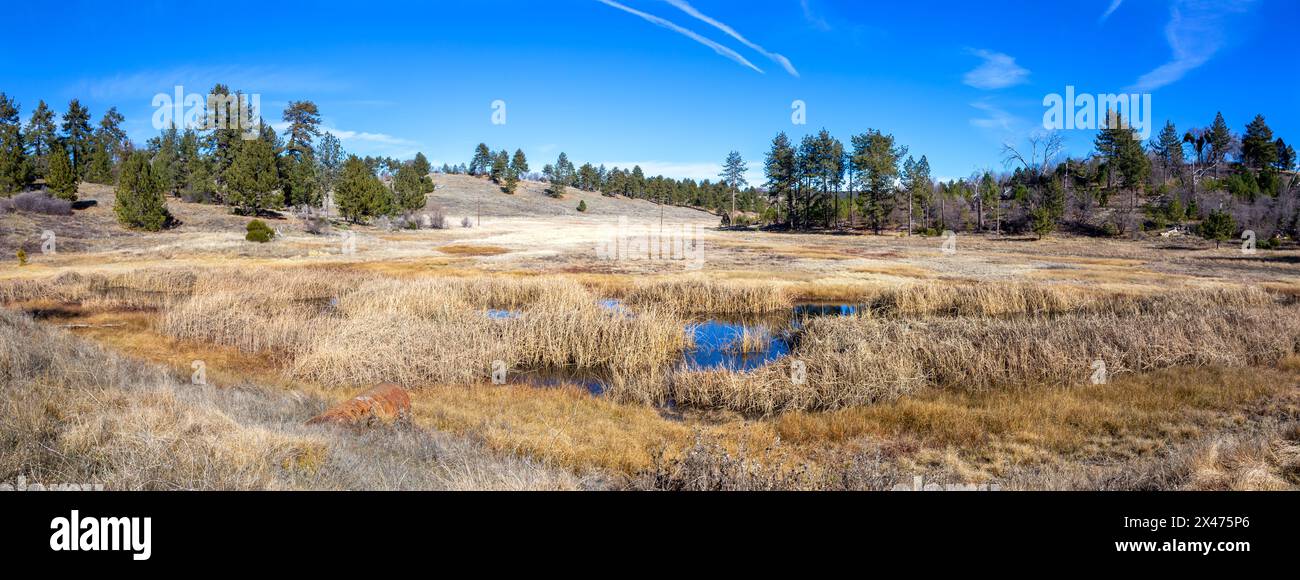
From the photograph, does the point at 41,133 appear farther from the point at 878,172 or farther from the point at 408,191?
the point at 878,172

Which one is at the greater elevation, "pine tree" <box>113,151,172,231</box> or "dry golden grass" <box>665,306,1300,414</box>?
"pine tree" <box>113,151,172,231</box>

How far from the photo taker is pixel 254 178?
5978 cm

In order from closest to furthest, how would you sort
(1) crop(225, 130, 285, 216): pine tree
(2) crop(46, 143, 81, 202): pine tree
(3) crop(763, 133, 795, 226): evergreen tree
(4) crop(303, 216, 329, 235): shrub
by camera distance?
(2) crop(46, 143, 81, 202): pine tree < (4) crop(303, 216, 329, 235): shrub < (1) crop(225, 130, 285, 216): pine tree < (3) crop(763, 133, 795, 226): evergreen tree

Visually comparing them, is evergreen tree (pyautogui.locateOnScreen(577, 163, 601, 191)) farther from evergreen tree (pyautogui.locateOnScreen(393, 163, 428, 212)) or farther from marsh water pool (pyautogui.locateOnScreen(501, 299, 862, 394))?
marsh water pool (pyautogui.locateOnScreen(501, 299, 862, 394))

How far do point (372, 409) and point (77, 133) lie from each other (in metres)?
100.0

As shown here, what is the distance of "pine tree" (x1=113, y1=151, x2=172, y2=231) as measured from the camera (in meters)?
47.0

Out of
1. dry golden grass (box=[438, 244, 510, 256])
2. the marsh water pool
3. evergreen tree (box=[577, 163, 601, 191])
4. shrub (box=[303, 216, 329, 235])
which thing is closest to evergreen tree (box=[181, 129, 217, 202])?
shrub (box=[303, 216, 329, 235])

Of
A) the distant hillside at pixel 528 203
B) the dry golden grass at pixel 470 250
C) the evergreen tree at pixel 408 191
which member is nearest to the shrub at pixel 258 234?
the dry golden grass at pixel 470 250

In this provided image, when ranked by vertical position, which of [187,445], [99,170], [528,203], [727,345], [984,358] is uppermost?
[528,203]

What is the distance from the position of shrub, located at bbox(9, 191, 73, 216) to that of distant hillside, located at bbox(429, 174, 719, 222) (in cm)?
4606

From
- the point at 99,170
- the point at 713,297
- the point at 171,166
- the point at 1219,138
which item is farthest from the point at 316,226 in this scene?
the point at 1219,138

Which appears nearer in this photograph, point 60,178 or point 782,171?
point 60,178

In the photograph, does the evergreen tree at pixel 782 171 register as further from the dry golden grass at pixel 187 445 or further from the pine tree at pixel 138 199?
the dry golden grass at pixel 187 445
